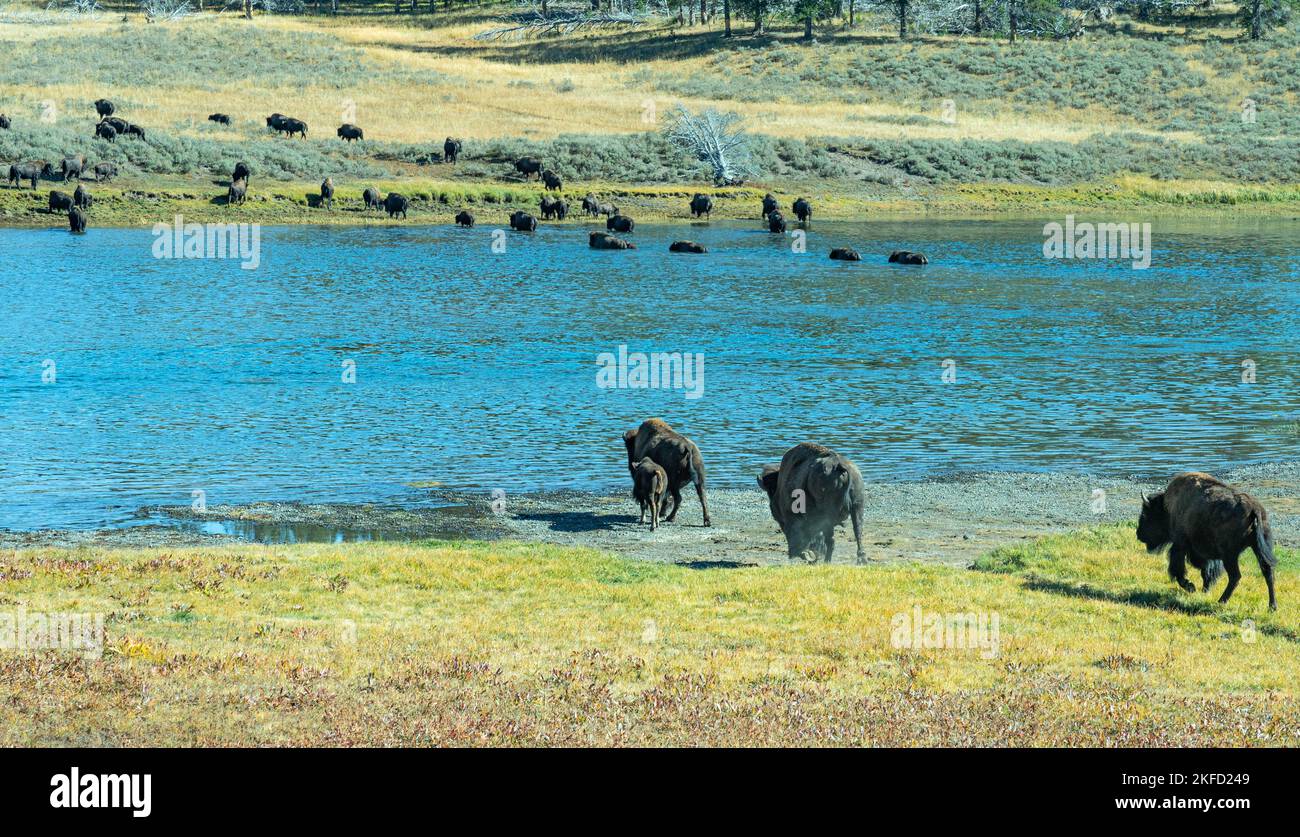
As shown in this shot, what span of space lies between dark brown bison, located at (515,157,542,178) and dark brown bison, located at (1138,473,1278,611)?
215 feet

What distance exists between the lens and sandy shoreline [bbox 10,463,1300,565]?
63.7 ft

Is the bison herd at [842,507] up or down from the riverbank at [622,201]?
down

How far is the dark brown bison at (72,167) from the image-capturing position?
67188 millimetres

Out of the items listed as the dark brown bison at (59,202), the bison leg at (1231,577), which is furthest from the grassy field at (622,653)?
the dark brown bison at (59,202)

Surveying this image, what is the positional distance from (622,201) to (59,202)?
28189 mm

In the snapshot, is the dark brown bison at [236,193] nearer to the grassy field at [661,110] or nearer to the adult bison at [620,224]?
the grassy field at [661,110]

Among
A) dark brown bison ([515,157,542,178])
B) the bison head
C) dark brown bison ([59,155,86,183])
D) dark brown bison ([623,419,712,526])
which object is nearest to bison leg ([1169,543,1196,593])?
the bison head

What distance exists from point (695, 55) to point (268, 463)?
99839 mm

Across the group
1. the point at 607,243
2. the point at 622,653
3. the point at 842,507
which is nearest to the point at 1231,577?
the point at 842,507

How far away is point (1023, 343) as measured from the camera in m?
40.8

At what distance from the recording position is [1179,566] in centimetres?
1636

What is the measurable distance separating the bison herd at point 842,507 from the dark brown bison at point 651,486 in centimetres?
1

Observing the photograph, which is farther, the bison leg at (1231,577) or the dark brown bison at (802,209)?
the dark brown bison at (802,209)

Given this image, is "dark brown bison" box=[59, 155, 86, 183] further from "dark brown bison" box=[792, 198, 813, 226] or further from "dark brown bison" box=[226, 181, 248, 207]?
"dark brown bison" box=[792, 198, 813, 226]
